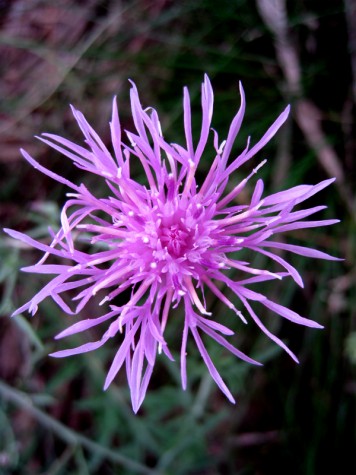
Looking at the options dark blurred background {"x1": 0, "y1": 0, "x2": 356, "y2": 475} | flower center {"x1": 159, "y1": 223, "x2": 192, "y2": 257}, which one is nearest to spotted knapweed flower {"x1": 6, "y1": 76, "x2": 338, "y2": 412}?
flower center {"x1": 159, "y1": 223, "x2": 192, "y2": 257}

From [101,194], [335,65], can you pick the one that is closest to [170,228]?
[101,194]

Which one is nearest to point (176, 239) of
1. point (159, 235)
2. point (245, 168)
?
point (159, 235)

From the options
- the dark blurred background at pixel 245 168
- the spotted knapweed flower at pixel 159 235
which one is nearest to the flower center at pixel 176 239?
the spotted knapweed flower at pixel 159 235

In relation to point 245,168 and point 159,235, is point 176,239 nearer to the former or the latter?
point 159,235

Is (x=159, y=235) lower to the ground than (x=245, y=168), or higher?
lower

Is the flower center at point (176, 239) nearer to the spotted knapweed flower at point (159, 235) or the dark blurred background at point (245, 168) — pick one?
the spotted knapweed flower at point (159, 235)

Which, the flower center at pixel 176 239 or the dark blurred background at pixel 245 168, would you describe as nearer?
the flower center at pixel 176 239

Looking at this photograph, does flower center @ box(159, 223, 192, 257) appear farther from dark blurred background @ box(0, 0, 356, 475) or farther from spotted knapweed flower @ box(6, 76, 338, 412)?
dark blurred background @ box(0, 0, 356, 475)

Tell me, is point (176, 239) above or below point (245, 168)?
below

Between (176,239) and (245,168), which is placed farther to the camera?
(245,168)
